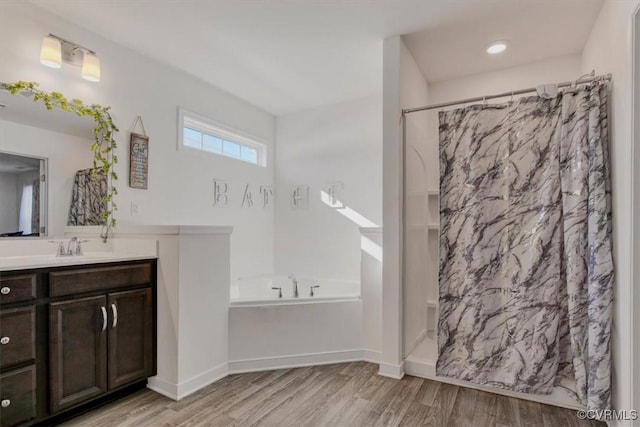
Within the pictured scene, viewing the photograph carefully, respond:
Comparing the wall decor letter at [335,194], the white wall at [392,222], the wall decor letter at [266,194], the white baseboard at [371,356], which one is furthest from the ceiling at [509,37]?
the white baseboard at [371,356]

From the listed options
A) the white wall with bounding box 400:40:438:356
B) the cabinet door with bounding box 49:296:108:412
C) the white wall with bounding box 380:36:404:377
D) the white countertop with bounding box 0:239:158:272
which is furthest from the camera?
the white wall with bounding box 400:40:438:356

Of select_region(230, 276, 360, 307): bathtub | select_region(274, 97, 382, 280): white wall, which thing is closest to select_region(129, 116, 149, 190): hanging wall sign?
select_region(230, 276, 360, 307): bathtub

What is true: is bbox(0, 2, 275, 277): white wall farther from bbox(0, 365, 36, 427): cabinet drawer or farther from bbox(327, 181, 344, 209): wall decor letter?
bbox(0, 365, 36, 427): cabinet drawer

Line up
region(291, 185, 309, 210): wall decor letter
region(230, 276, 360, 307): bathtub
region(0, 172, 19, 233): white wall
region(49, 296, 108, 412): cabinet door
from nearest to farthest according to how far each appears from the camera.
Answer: region(49, 296, 108, 412): cabinet door, region(0, 172, 19, 233): white wall, region(230, 276, 360, 307): bathtub, region(291, 185, 309, 210): wall decor letter

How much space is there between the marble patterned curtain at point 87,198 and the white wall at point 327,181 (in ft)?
6.76

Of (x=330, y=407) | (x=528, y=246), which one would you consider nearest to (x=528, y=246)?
(x=528, y=246)

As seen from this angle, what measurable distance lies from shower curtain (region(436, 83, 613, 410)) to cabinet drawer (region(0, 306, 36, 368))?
2403 mm

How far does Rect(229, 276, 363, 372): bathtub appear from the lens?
248 centimetres

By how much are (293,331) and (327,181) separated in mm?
1866

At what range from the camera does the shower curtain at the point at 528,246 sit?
1803 mm

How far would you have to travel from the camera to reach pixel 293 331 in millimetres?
2574

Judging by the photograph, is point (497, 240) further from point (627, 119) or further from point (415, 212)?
point (627, 119)

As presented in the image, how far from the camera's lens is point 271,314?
2.53m

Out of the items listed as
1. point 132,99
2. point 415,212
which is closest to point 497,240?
point 415,212
